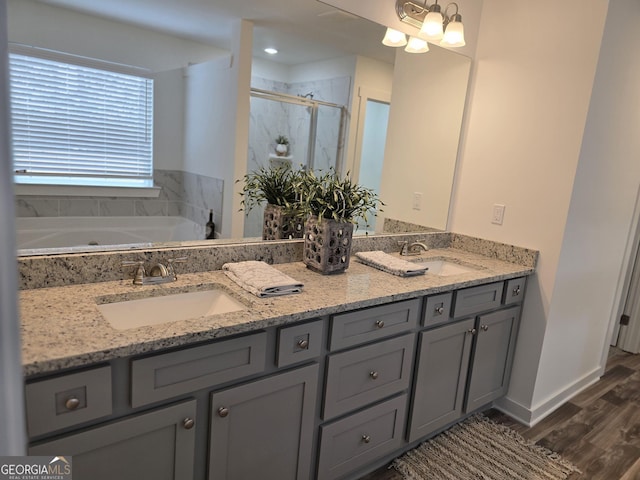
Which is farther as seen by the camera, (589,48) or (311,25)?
(589,48)

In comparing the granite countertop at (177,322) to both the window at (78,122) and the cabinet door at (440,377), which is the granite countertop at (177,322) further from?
the window at (78,122)

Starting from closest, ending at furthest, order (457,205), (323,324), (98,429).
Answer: (98,429)
(323,324)
(457,205)

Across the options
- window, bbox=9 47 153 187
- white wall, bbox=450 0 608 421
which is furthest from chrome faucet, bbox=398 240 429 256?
window, bbox=9 47 153 187

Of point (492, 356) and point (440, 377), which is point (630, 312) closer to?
point (492, 356)

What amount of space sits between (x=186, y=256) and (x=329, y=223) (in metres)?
0.61

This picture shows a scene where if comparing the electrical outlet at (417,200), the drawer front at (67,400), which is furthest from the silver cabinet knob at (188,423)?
the electrical outlet at (417,200)

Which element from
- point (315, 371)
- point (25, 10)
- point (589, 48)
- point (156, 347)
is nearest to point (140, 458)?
point (156, 347)

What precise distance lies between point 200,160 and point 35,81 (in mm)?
597

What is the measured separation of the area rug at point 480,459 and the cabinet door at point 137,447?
1.15 m

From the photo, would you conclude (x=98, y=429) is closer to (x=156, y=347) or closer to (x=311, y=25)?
(x=156, y=347)

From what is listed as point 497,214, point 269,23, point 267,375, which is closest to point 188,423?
point 267,375

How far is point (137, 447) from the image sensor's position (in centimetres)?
117

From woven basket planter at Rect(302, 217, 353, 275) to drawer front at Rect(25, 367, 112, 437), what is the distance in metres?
1.00

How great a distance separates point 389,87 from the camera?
94.0 inches
